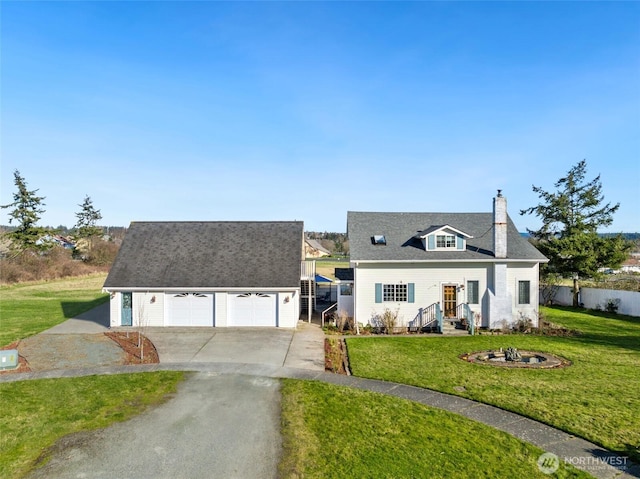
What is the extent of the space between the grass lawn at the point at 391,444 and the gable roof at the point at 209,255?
36.5 ft

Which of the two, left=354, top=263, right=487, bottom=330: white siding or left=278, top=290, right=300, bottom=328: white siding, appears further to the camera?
left=354, top=263, right=487, bottom=330: white siding

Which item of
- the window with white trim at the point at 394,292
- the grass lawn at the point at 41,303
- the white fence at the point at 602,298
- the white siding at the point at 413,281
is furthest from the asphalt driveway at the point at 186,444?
the white fence at the point at 602,298

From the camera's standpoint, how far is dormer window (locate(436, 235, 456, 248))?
850 inches

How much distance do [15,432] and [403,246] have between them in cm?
1809

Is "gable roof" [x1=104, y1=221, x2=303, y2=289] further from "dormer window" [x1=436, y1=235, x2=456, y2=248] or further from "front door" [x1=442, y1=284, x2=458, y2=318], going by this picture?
"front door" [x1=442, y1=284, x2=458, y2=318]

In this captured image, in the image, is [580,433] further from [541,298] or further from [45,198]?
[45,198]

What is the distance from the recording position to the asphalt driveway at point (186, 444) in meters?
7.61

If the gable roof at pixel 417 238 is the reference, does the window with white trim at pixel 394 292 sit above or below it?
below

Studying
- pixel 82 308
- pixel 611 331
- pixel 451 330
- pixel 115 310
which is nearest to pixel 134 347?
pixel 115 310

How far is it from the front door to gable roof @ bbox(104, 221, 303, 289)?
320 inches

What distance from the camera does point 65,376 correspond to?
1311cm

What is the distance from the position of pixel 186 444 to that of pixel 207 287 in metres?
12.8

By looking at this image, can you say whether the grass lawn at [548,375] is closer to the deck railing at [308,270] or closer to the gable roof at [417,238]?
the gable roof at [417,238]

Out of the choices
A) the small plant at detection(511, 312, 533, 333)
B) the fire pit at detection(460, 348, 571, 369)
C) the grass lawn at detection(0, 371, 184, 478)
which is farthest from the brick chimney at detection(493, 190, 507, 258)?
the grass lawn at detection(0, 371, 184, 478)
